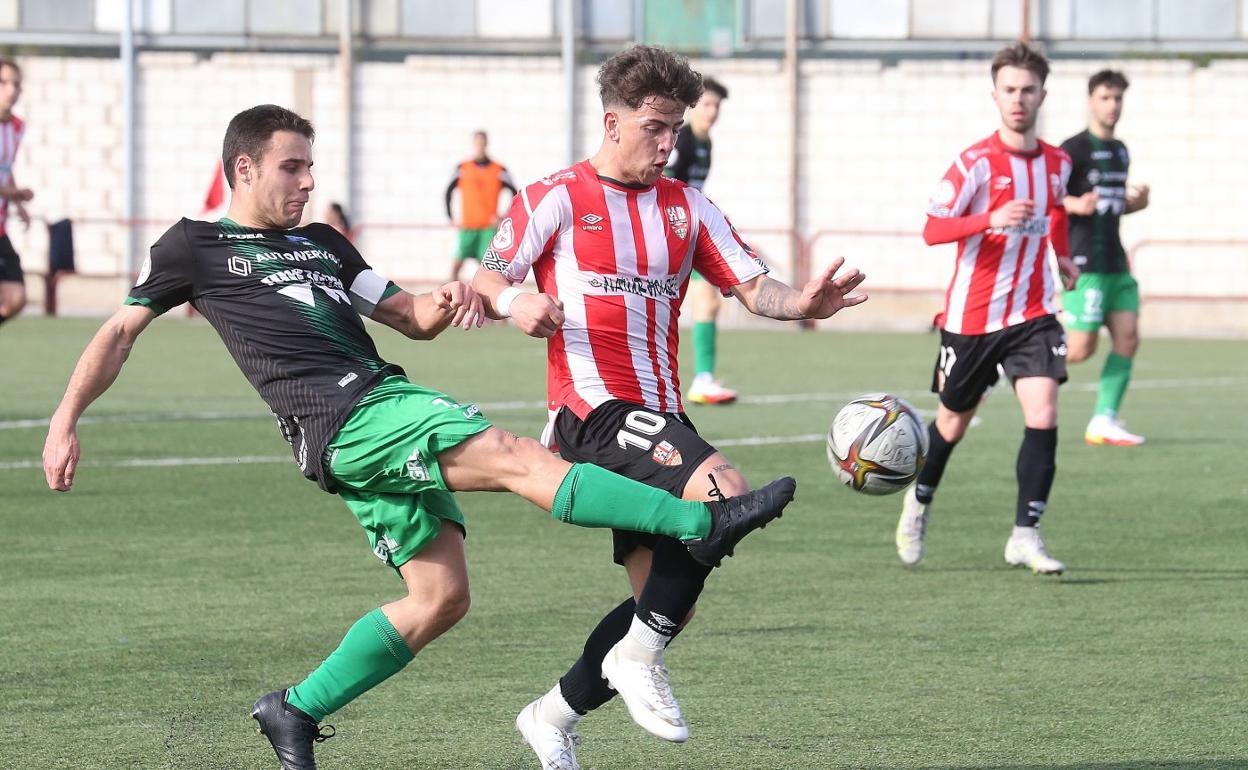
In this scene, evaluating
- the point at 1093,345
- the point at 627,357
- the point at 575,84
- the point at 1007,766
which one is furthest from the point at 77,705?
the point at 575,84

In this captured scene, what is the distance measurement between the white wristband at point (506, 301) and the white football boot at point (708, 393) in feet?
31.4

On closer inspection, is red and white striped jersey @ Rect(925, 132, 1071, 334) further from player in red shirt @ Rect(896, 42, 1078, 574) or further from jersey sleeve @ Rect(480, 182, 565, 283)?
jersey sleeve @ Rect(480, 182, 565, 283)

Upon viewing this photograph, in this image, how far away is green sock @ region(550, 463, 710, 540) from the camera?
15.6ft

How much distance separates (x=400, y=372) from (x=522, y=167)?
2451cm

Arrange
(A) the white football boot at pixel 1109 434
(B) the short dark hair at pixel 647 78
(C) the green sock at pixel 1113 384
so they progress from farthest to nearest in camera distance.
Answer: (C) the green sock at pixel 1113 384, (A) the white football boot at pixel 1109 434, (B) the short dark hair at pixel 647 78

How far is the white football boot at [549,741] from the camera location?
5.11 meters

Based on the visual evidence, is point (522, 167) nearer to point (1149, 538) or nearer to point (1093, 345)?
point (1093, 345)

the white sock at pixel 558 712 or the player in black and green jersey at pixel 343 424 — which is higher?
the player in black and green jersey at pixel 343 424

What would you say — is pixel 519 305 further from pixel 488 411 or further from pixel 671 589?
pixel 488 411

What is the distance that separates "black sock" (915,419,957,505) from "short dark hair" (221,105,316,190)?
4.04m

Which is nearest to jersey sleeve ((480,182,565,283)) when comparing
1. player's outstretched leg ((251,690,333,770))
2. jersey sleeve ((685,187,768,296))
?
jersey sleeve ((685,187,768,296))

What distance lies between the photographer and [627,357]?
18.2 feet

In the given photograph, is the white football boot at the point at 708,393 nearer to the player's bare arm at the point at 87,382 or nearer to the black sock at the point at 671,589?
the black sock at the point at 671,589

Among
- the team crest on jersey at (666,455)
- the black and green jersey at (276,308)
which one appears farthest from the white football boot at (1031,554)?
the black and green jersey at (276,308)
